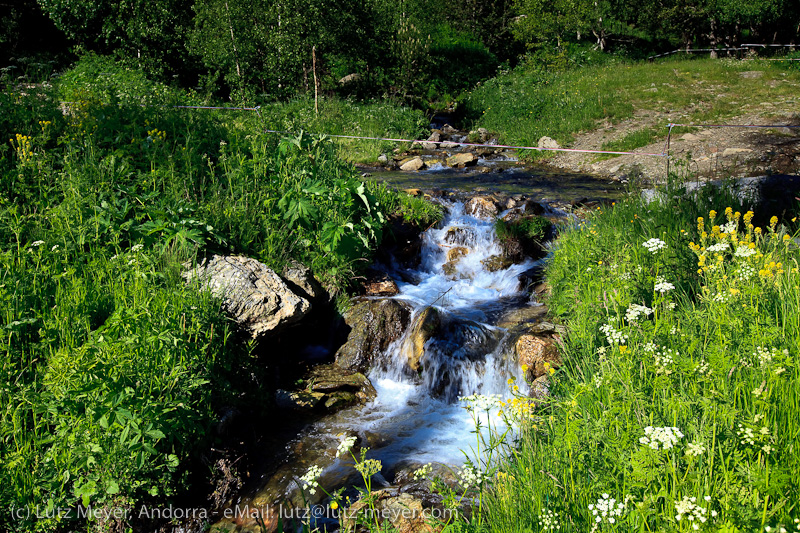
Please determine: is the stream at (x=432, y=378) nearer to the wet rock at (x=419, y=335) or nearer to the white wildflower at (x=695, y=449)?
the wet rock at (x=419, y=335)

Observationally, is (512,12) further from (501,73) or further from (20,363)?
(20,363)

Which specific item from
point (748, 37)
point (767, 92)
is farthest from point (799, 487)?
point (748, 37)

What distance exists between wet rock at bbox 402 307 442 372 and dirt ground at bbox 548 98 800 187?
22.4 feet

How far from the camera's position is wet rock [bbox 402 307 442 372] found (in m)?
6.29

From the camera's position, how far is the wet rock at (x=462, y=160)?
48.4 feet

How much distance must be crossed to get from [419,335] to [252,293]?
76.4 inches

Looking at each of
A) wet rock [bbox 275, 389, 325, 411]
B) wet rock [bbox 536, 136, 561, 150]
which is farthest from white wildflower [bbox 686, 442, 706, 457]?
wet rock [bbox 536, 136, 561, 150]

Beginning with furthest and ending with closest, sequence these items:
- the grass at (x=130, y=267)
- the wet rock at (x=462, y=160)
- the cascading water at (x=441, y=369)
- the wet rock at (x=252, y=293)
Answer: the wet rock at (x=462, y=160) < the wet rock at (x=252, y=293) < the cascading water at (x=441, y=369) < the grass at (x=130, y=267)

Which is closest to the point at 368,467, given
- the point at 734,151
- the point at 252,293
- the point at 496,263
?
the point at 252,293

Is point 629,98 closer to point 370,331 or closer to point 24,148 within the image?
point 370,331

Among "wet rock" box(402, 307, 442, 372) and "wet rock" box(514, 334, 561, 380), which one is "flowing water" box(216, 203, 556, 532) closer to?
"wet rock" box(402, 307, 442, 372)

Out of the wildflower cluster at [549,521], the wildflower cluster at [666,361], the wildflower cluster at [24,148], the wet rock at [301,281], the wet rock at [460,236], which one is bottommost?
the wet rock at [460,236]

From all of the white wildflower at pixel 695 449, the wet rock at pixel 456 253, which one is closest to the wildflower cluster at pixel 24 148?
the wet rock at pixel 456 253

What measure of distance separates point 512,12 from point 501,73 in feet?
28.8
